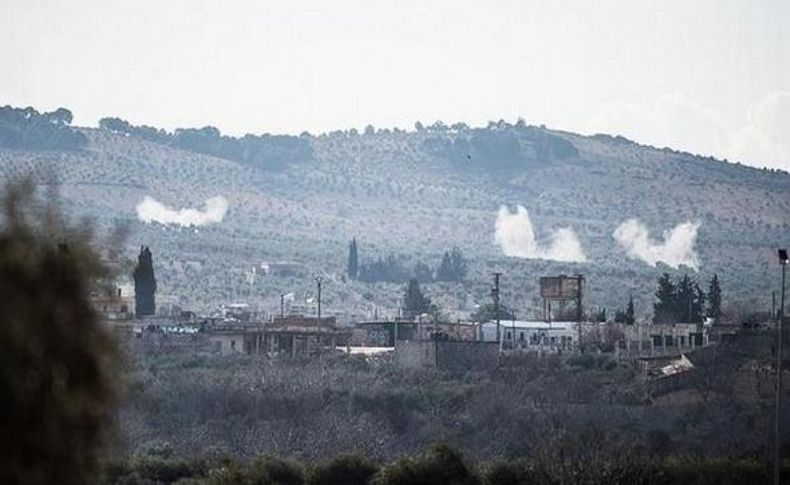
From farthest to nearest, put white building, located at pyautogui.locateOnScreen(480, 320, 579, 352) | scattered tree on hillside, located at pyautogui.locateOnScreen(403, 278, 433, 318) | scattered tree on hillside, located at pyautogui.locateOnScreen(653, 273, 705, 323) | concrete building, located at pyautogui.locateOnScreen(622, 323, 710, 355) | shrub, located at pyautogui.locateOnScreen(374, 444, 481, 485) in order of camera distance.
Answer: scattered tree on hillside, located at pyautogui.locateOnScreen(403, 278, 433, 318) < scattered tree on hillside, located at pyautogui.locateOnScreen(653, 273, 705, 323) < white building, located at pyautogui.locateOnScreen(480, 320, 579, 352) < concrete building, located at pyautogui.locateOnScreen(622, 323, 710, 355) < shrub, located at pyautogui.locateOnScreen(374, 444, 481, 485)

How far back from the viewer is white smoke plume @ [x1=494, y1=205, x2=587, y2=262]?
176m

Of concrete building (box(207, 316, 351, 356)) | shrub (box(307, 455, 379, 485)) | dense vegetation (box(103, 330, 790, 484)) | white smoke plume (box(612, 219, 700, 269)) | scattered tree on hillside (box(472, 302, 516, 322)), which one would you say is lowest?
shrub (box(307, 455, 379, 485))

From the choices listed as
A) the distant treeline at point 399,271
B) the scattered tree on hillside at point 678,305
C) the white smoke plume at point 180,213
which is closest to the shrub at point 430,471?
the scattered tree on hillside at point 678,305

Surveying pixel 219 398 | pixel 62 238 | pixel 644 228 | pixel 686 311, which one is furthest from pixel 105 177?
pixel 62 238

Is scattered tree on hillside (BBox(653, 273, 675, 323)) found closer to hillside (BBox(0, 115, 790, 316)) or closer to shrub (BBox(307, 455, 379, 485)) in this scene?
hillside (BBox(0, 115, 790, 316))

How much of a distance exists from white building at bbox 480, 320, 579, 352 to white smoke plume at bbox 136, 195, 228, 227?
7553cm

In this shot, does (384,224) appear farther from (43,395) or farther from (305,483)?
(43,395)

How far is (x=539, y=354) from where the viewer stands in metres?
79.2

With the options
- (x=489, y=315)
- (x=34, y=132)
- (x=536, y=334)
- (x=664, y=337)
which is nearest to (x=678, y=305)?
(x=536, y=334)

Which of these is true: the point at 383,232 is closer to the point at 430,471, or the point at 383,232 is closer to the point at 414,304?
the point at 414,304

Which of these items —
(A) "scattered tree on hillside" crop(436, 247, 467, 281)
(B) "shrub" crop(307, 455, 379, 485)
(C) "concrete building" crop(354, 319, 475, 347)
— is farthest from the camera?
(A) "scattered tree on hillside" crop(436, 247, 467, 281)

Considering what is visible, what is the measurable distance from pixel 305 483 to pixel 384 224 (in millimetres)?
146303

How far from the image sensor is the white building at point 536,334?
289 ft

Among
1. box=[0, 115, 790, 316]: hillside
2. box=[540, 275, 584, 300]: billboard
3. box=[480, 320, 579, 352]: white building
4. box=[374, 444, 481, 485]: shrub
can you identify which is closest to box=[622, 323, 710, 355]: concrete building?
box=[480, 320, 579, 352]: white building
